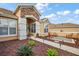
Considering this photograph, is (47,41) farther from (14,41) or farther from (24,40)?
(14,41)

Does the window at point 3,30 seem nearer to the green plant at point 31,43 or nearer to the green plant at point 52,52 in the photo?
the green plant at point 31,43

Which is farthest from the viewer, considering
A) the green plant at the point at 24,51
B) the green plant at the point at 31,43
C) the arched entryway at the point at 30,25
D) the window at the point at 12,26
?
the window at the point at 12,26

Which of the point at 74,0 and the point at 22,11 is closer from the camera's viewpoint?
the point at 74,0

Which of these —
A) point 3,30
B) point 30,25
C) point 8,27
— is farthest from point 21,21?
point 3,30

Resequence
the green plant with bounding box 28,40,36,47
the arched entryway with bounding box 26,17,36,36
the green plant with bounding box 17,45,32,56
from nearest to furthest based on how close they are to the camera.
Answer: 1. the green plant with bounding box 17,45,32,56
2. the green plant with bounding box 28,40,36,47
3. the arched entryway with bounding box 26,17,36,36

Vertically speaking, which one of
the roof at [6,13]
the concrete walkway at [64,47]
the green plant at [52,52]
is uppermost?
the roof at [6,13]

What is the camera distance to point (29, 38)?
11.2 feet

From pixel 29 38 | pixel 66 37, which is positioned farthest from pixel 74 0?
pixel 29 38

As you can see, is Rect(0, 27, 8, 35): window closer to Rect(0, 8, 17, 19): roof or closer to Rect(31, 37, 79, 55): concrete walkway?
Rect(0, 8, 17, 19): roof

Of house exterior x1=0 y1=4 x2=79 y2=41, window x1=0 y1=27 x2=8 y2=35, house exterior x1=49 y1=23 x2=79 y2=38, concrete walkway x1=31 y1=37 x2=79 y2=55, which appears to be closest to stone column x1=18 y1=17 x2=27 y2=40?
house exterior x1=0 y1=4 x2=79 y2=41

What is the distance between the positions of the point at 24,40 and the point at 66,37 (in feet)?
3.46

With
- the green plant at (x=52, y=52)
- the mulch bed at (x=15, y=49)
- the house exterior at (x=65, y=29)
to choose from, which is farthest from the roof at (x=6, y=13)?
the green plant at (x=52, y=52)

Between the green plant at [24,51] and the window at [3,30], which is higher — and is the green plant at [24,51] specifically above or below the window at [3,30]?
below

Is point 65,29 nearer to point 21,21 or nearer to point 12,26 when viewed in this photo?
point 21,21
